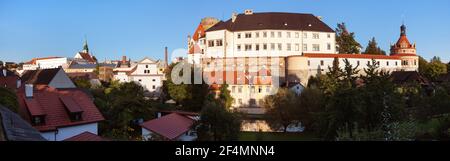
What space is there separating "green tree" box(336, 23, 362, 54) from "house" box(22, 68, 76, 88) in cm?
→ 2122

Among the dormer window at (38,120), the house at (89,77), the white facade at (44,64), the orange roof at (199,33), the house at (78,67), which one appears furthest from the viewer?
Result: the orange roof at (199,33)

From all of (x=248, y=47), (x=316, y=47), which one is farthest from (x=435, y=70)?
(x=248, y=47)

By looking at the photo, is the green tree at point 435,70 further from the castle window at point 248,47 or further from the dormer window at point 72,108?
the dormer window at point 72,108

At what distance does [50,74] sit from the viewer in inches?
739

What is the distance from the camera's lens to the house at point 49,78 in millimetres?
18156

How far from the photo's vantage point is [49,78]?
61.0ft

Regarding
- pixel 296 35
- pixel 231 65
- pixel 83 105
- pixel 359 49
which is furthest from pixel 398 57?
pixel 83 105

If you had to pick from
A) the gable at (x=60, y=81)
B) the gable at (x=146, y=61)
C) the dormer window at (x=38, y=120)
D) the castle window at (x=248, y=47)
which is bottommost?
the dormer window at (x=38, y=120)

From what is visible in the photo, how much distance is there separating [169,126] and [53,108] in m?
3.30

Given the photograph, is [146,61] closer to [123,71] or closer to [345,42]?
[123,71]

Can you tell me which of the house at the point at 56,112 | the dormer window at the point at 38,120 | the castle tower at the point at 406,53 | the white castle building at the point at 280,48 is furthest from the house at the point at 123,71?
the dormer window at the point at 38,120

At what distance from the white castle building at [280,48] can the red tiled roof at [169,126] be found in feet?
49.3

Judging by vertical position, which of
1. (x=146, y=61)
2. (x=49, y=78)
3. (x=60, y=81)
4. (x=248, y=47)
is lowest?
(x=60, y=81)
